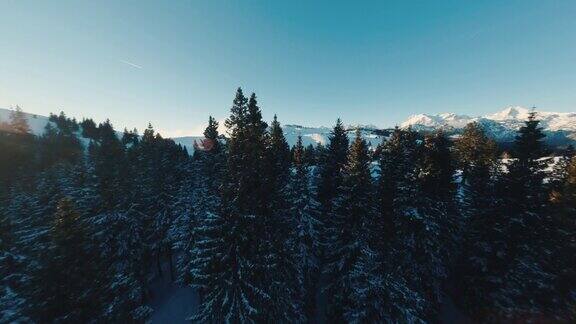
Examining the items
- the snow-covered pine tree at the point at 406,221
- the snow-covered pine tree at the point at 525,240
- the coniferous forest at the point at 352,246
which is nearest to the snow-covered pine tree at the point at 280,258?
the coniferous forest at the point at 352,246

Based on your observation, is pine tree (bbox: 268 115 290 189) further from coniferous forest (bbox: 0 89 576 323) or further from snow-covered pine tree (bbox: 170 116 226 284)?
snow-covered pine tree (bbox: 170 116 226 284)

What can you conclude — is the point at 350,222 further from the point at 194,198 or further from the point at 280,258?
the point at 194,198

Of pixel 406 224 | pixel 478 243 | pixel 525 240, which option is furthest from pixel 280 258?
pixel 525 240

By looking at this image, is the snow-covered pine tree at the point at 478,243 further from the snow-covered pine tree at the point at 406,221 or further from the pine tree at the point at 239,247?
the pine tree at the point at 239,247

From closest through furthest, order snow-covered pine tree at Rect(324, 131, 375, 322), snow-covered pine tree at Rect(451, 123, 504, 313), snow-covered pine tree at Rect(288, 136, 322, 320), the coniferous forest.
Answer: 1. the coniferous forest
2. snow-covered pine tree at Rect(451, 123, 504, 313)
3. snow-covered pine tree at Rect(324, 131, 375, 322)
4. snow-covered pine tree at Rect(288, 136, 322, 320)

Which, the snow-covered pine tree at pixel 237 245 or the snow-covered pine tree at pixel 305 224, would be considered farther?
the snow-covered pine tree at pixel 305 224

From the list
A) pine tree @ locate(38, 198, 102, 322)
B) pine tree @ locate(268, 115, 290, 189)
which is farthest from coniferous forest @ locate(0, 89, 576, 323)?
pine tree @ locate(268, 115, 290, 189)

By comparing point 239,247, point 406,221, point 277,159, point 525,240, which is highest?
point 277,159

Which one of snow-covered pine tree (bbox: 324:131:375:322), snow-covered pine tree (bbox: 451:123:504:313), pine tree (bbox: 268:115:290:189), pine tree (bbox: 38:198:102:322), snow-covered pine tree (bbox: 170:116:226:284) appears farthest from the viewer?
snow-covered pine tree (bbox: 170:116:226:284)
